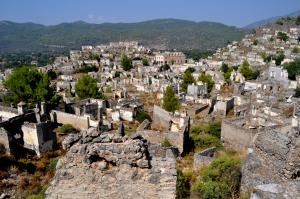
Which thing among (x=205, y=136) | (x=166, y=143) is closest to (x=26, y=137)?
(x=166, y=143)

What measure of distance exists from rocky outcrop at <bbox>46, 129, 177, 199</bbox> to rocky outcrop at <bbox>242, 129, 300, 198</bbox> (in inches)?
101

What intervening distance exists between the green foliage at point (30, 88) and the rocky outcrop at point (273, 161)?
62.2 ft

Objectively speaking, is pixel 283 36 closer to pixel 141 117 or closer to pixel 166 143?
pixel 141 117

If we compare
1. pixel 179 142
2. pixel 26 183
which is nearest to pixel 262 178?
pixel 179 142

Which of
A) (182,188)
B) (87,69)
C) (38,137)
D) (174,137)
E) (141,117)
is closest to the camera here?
(182,188)

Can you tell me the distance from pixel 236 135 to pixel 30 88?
16.5 m

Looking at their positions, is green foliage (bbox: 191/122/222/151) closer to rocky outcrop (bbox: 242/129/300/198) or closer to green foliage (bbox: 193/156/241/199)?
green foliage (bbox: 193/156/241/199)

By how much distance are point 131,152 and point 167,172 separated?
2.54 ft

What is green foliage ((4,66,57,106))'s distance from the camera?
24.5 m

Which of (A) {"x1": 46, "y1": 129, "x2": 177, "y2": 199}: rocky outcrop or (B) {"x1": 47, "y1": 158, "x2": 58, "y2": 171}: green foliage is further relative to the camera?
(B) {"x1": 47, "y1": 158, "x2": 58, "y2": 171}: green foliage

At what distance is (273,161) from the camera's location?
27.2 ft

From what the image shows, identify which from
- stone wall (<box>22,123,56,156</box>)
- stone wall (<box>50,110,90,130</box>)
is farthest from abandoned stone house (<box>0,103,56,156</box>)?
stone wall (<box>50,110,90,130</box>)

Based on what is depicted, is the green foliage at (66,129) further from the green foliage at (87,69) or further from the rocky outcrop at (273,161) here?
the green foliage at (87,69)

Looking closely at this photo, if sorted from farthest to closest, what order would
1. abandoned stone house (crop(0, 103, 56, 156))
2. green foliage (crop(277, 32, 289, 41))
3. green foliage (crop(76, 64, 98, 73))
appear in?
green foliage (crop(277, 32, 289, 41)), green foliage (crop(76, 64, 98, 73)), abandoned stone house (crop(0, 103, 56, 156))
